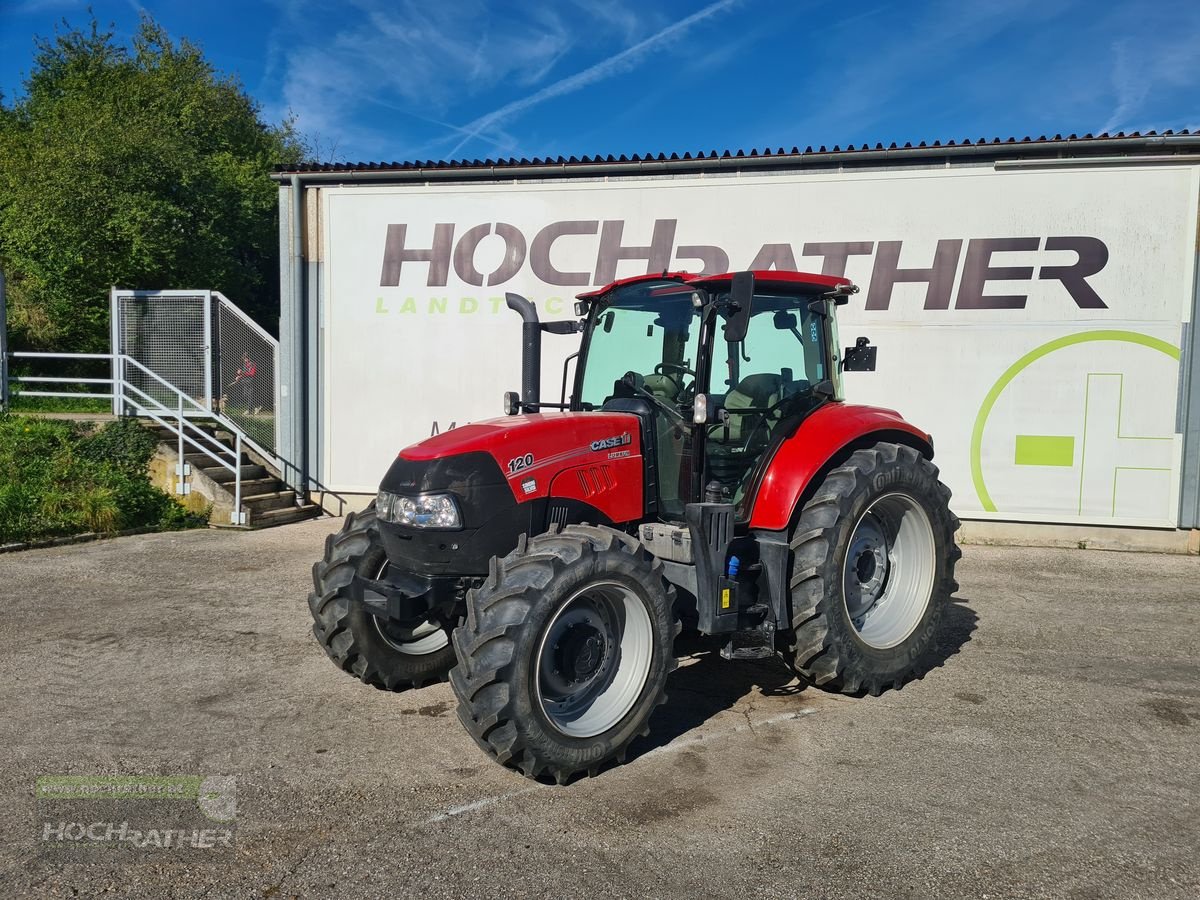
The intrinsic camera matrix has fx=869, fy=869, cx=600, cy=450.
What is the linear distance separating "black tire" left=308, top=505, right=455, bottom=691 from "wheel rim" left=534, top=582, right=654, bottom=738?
4.01 feet

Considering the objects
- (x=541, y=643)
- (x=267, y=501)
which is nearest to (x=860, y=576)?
(x=541, y=643)

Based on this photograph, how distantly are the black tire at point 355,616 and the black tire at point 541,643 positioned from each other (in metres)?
1.13

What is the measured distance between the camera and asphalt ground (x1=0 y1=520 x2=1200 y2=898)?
10.2 ft

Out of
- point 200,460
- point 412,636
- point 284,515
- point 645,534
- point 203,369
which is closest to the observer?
point 645,534

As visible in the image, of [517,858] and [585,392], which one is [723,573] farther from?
[517,858]

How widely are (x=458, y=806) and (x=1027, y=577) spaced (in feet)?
22.0

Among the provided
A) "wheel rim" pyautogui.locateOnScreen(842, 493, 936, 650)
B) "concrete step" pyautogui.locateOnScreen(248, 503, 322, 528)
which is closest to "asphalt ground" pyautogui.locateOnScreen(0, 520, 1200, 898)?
"wheel rim" pyautogui.locateOnScreen(842, 493, 936, 650)

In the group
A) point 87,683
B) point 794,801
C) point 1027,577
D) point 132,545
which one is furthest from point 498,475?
point 132,545

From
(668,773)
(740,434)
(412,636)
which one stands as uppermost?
(740,434)

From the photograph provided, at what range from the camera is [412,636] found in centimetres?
495

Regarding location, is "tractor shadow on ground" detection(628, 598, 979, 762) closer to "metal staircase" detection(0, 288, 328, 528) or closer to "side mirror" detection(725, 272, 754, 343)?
"side mirror" detection(725, 272, 754, 343)

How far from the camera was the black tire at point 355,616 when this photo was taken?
15.1ft

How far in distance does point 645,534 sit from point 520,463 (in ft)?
2.77

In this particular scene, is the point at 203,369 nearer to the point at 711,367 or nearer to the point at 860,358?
the point at 711,367
